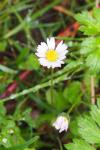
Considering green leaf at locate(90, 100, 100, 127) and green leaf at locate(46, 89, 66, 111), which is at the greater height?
green leaf at locate(46, 89, 66, 111)

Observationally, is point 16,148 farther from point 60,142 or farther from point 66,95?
point 66,95

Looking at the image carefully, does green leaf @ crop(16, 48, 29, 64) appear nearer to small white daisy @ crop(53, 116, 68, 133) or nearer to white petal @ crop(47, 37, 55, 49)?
white petal @ crop(47, 37, 55, 49)

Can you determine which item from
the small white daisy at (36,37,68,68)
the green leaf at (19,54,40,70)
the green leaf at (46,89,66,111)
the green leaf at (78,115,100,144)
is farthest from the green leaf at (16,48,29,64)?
the green leaf at (78,115,100,144)

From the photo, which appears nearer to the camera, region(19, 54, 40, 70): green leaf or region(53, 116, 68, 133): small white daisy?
region(53, 116, 68, 133): small white daisy

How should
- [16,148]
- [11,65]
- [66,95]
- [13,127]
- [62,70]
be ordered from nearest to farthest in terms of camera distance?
[16,148] → [13,127] → [62,70] → [66,95] → [11,65]

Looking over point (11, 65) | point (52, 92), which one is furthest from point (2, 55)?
point (52, 92)

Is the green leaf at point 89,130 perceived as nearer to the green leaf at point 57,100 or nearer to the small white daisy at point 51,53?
A: the small white daisy at point 51,53

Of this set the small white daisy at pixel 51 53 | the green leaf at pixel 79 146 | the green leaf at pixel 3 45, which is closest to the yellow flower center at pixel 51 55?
the small white daisy at pixel 51 53

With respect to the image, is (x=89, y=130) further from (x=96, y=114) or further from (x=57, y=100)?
(x=57, y=100)
